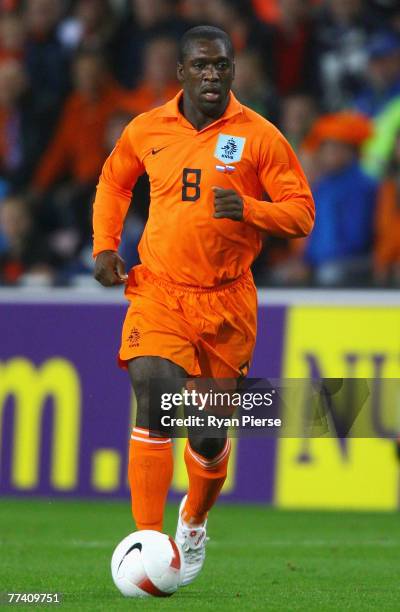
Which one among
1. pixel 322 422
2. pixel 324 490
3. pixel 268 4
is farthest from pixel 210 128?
pixel 268 4

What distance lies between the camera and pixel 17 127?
13.2m

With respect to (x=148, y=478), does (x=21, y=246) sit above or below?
above

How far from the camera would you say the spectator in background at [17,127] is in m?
12.9

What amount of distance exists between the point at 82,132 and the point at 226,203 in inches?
267

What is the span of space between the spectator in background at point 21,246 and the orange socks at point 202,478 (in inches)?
195

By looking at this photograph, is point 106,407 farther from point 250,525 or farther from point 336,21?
point 336,21

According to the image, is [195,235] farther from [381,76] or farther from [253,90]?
[381,76]

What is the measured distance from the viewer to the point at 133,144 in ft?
21.8

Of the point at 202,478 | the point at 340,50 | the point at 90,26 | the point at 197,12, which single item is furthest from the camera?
the point at 90,26

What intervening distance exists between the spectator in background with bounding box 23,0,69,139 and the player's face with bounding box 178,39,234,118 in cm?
667

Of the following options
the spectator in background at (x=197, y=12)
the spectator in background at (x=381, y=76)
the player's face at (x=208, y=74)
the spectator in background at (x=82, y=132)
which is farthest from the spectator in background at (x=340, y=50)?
the player's face at (x=208, y=74)

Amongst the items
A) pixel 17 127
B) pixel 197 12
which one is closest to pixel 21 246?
pixel 17 127

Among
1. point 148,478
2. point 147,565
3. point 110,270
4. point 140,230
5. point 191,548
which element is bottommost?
point 191,548

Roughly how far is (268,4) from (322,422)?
806 centimetres
